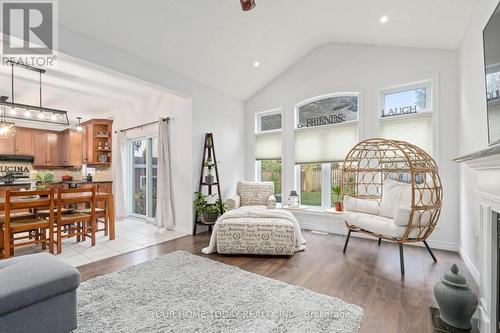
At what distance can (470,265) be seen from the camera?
253 cm

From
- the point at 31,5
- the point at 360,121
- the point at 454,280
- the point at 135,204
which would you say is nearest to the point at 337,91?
the point at 360,121

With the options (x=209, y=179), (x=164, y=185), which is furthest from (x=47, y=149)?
(x=209, y=179)

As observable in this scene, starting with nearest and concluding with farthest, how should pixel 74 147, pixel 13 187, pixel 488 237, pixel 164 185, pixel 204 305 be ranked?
pixel 488 237 < pixel 204 305 < pixel 164 185 < pixel 13 187 < pixel 74 147

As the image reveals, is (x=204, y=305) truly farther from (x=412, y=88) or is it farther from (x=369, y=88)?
(x=412, y=88)

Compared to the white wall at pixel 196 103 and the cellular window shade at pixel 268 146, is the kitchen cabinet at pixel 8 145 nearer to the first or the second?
the white wall at pixel 196 103

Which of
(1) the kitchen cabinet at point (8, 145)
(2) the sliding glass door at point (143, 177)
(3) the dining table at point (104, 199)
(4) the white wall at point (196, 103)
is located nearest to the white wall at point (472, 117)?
(4) the white wall at point (196, 103)

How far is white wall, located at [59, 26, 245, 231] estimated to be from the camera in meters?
2.76

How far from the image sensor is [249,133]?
523cm

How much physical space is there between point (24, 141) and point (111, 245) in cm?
466

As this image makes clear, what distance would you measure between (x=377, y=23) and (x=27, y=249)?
601cm

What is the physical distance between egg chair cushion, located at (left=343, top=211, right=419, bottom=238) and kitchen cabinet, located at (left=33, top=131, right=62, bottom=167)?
7611 millimetres

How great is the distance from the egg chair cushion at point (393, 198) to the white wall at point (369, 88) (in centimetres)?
70

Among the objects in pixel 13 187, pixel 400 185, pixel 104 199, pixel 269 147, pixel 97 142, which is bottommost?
pixel 104 199

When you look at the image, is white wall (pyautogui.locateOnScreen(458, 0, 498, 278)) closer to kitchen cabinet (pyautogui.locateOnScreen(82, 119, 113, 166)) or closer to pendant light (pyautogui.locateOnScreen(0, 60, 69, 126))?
pendant light (pyautogui.locateOnScreen(0, 60, 69, 126))
